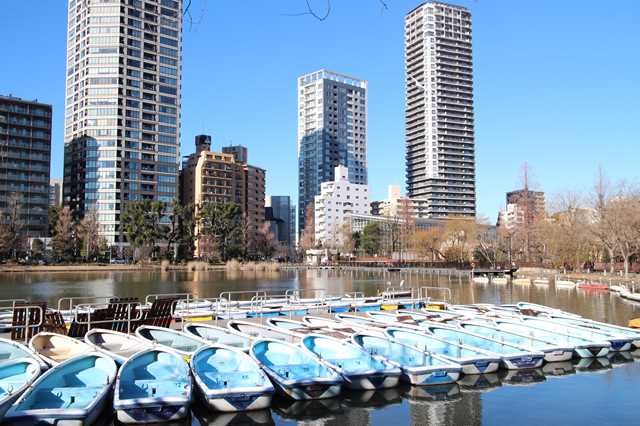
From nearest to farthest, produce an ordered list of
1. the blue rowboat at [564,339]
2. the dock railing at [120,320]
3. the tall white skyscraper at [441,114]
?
the dock railing at [120,320], the blue rowboat at [564,339], the tall white skyscraper at [441,114]

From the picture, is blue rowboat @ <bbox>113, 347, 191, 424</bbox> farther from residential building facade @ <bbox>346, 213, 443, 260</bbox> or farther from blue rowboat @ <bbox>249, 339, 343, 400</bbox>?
residential building facade @ <bbox>346, 213, 443, 260</bbox>

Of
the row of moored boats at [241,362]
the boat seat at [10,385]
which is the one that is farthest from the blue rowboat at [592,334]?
the boat seat at [10,385]

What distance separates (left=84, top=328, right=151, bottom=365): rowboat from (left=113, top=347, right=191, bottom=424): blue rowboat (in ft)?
6.70

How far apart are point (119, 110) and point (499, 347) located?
11184 cm

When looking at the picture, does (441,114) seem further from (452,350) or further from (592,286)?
(452,350)

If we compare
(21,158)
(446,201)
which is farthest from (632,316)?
(446,201)

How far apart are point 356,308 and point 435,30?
159278mm

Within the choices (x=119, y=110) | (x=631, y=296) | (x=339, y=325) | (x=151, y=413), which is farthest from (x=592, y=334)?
(x=119, y=110)

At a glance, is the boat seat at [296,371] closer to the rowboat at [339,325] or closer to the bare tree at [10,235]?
the rowboat at [339,325]

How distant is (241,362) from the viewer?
44.5 ft

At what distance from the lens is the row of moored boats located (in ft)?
36.5

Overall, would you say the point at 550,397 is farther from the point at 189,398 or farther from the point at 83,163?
the point at 83,163

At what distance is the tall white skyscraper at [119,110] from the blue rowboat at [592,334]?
333 feet

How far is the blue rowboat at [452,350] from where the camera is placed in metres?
15.6
